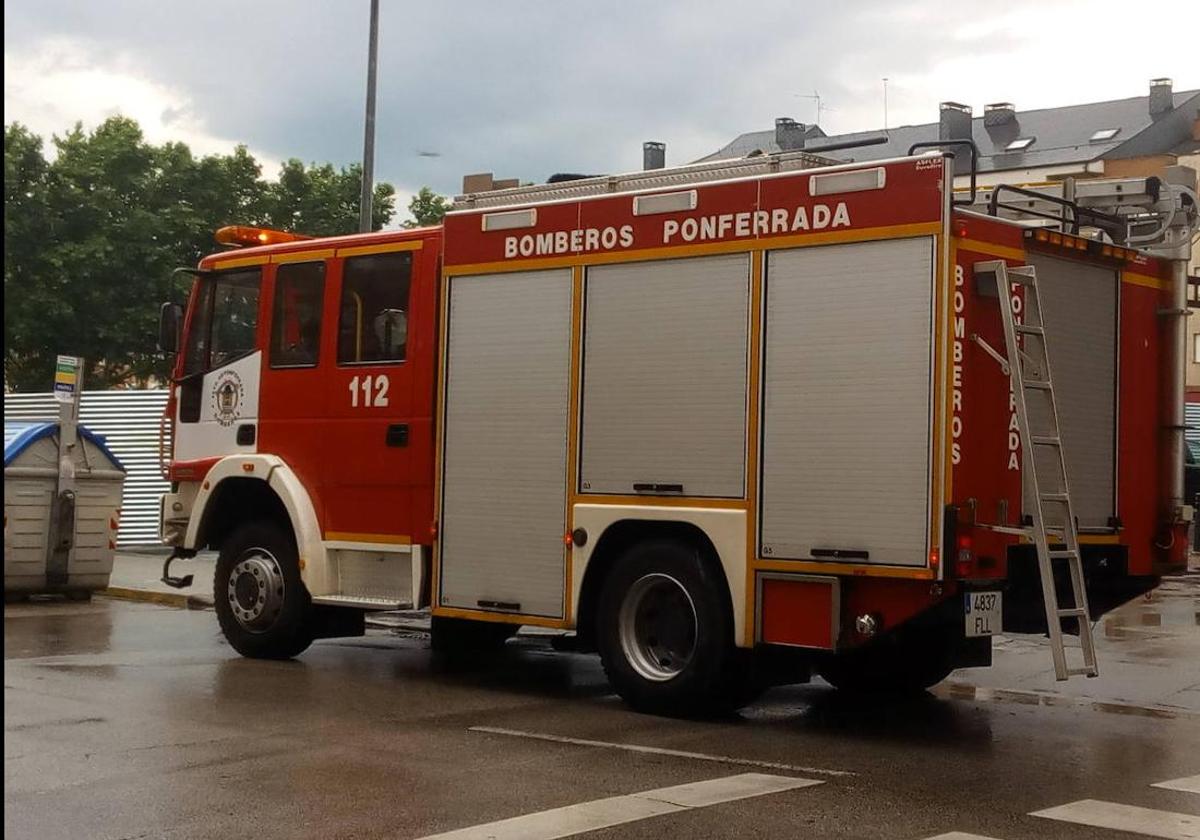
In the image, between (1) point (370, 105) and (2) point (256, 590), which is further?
(1) point (370, 105)

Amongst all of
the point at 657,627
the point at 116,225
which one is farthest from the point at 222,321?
the point at 116,225

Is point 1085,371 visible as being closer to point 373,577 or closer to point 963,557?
point 963,557

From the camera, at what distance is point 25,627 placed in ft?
46.0

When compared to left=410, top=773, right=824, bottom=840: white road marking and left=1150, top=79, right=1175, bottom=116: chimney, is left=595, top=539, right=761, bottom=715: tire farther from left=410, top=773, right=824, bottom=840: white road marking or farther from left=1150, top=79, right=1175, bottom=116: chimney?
left=1150, top=79, right=1175, bottom=116: chimney

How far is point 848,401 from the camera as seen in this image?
8.55 meters

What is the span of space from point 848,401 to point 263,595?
477cm

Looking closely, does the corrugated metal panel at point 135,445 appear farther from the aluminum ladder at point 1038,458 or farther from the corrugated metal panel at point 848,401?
the aluminum ladder at point 1038,458

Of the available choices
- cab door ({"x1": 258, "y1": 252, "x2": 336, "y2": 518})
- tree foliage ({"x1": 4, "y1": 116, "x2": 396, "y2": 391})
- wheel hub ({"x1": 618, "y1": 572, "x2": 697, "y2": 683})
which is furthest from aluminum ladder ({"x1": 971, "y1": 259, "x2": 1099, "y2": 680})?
tree foliage ({"x1": 4, "y1": 116, "x2": 396, "y2": 391})

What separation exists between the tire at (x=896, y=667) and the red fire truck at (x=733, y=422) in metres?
0.03

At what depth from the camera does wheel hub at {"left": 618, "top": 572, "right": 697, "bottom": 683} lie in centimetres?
917

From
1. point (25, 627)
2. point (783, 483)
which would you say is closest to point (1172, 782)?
point (783, 483)

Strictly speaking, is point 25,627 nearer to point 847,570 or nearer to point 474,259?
point 474,259

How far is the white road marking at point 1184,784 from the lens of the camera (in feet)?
24.0

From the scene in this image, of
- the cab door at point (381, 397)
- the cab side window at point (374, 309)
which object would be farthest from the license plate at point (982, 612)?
the cab side window at point (374, 309)
